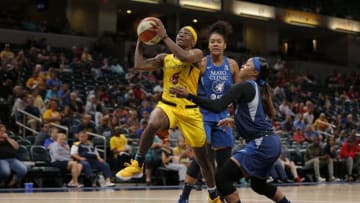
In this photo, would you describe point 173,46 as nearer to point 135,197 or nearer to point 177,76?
point 177,76

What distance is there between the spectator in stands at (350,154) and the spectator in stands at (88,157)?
8063mm

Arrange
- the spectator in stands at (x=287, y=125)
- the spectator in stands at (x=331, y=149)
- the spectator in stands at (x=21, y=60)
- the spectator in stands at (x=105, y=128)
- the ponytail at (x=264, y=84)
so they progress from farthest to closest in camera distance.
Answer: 1. the spectator in stands at (x=287, y=125)
2. the spectator in stands at (x=21, y=60)
3. the spectator in stands at (x=331, y=149)
4. the spectator in stands at (x=105, y=128)
5. the ponytail at (x=264, y=84)

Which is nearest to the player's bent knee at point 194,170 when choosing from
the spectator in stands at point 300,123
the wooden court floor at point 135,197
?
the wooden court floor at point 135,197

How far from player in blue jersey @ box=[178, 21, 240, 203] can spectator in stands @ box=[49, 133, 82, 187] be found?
19.8 feet

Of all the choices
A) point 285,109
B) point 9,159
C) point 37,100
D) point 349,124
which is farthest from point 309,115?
point 9,159

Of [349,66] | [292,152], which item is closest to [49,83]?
[292,152]

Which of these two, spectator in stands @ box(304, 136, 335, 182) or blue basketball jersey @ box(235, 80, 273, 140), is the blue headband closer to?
blue basketball jersey @ box(235, 80, 273, 140)

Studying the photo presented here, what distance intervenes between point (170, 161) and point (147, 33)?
27.5 ft

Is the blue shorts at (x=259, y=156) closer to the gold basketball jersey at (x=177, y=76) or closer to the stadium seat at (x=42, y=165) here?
the gold basketball jersey at (x=177, y=76)

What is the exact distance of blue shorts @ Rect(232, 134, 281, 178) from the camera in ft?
18.5

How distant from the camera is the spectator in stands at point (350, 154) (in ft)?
60.0

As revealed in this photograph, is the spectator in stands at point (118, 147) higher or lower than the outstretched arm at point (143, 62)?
lower

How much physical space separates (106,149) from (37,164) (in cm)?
206

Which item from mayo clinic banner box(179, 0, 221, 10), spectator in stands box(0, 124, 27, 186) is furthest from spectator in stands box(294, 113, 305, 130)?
mayo clinic banner box(179, 0, 221, 10)
